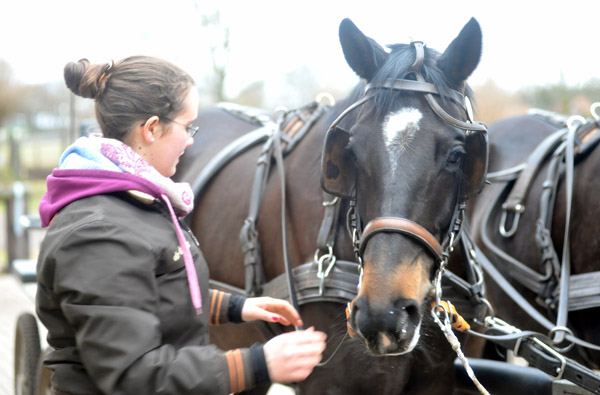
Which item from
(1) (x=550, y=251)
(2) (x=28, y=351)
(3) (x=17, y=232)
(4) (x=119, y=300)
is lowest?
(3) (x=17, y=232)

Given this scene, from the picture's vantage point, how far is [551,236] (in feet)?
9.52

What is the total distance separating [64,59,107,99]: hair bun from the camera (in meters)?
1.63

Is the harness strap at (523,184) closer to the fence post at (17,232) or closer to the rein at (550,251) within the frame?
the rein at (550,251)

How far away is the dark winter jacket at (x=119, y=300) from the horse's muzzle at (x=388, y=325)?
1.14ft

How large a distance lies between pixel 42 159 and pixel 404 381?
1951 centimetres

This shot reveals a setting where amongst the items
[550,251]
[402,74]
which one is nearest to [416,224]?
[402,74]

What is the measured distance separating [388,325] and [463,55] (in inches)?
34.7

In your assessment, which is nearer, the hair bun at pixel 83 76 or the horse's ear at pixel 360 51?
the hair bun at pixel 83 76

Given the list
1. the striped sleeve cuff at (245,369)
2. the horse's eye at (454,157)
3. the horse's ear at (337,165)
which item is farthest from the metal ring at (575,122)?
the striped sleeve cuff at (245,369)

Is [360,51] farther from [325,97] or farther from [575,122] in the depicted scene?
[575,122]

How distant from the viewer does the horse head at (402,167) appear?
170cm

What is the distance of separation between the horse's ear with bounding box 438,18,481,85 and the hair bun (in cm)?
103

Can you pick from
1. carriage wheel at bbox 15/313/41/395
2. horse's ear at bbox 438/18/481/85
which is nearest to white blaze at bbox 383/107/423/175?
horse's ear at bbox 438/18/481/85

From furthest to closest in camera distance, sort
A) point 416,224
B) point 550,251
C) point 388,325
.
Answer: point 550,251
point 416,224
point 388,325
